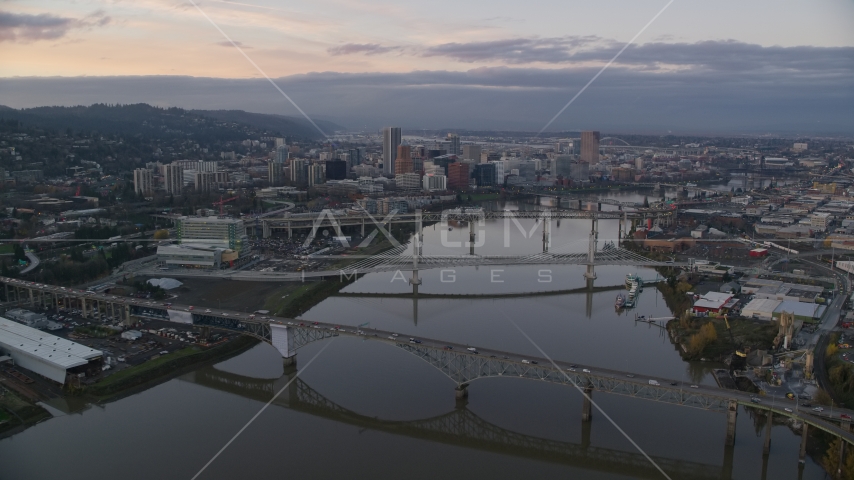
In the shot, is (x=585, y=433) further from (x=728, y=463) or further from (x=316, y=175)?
(x=316, y=175)

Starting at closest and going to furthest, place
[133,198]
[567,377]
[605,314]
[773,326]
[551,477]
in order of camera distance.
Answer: [551,477] < [567,377] < [773,326] < [605,314] < [133,198]

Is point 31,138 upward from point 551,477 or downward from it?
upward

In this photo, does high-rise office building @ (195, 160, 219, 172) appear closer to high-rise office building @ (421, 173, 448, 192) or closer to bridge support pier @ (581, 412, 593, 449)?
high-rise office building @ (421, 173, 448, 192)

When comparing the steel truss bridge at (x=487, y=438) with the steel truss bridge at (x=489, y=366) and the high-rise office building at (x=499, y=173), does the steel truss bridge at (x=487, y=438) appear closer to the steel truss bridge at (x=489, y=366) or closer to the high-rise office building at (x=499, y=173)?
the steel truss bridge at (x=489, y=366)

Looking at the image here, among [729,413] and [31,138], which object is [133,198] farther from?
[729,413]

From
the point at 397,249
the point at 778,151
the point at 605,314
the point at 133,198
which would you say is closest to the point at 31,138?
the point at 133,198

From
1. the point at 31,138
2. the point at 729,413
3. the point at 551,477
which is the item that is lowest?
the point at 551,477
